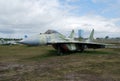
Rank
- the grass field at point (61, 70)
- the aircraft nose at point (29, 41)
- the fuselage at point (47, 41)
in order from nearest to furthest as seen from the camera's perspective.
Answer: the grass field at point (61, 70), the aircraft nose at point (29, 41), the fuselage at point (47, 41)

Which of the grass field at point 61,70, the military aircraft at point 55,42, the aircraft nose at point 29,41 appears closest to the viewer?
the grass field at point 61,70

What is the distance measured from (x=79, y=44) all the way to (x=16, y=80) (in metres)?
16.5

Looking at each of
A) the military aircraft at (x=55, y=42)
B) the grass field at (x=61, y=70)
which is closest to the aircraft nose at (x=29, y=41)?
the military aircraft at (x=55, y=42)

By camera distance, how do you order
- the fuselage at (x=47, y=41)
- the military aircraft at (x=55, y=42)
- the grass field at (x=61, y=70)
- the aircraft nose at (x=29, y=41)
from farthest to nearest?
the military aircraft at (x=55, y=42), the fuselage at (x=47, y=41), the aircraft nose at (x=29, y=41), the grass field at (x=61, y=70)

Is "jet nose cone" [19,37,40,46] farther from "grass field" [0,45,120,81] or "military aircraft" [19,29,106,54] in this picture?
"grass field" [0,45,120,81]

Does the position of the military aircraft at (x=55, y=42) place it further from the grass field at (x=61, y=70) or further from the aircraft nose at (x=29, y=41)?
the grass field at (x=61, y=70)

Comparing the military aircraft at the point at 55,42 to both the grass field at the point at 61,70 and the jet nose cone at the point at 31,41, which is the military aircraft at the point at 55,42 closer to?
the jet nose cone at the point at 31,41

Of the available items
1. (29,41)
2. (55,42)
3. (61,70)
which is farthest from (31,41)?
(61,70)

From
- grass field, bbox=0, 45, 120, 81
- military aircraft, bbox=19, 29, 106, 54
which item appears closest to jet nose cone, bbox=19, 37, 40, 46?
military aircraft, bbox=19, 29, 106, 54

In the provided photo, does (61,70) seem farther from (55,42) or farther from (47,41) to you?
(55,42)

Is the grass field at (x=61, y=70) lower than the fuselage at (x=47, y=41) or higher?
lower

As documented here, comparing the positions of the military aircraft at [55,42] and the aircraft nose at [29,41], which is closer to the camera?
the aircraft nose at [29,41]

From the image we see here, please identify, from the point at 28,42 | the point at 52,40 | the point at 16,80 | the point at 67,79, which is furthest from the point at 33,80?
the point at 52,40

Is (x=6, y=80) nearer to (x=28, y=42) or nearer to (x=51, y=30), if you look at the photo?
(x=28, y=42)
